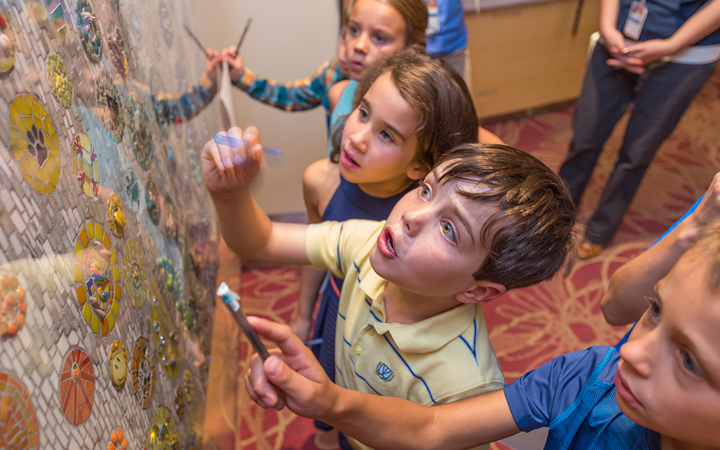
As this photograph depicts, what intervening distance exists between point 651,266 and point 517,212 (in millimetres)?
236

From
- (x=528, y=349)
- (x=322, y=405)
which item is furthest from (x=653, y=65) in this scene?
(x=322, y=405)

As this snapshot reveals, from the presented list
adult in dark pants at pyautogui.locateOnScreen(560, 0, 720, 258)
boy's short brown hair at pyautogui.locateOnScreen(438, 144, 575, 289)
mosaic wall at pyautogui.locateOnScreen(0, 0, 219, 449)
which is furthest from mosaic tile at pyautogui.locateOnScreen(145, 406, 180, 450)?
adult in dark pants at pyautogui.locateOnScreen(560, 0, 720, 258)

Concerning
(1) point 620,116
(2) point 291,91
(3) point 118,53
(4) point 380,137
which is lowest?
(1) point 620,116

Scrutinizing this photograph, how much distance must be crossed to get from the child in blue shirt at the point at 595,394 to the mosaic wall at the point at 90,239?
185mm

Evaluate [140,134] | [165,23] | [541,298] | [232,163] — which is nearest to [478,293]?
[232,163]

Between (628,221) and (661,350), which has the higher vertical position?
(661,350)

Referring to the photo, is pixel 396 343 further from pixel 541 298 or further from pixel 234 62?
pixel 541 298

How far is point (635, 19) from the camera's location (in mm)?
1718

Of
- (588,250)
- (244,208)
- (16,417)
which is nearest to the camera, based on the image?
(16,417)

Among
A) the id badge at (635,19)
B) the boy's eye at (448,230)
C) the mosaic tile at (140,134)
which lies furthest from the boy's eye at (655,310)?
the id badge at (635,19)

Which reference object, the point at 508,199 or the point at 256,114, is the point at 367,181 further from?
the point at 256,114

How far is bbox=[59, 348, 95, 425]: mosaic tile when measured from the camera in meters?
0.51

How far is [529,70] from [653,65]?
1.29m

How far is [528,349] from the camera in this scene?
178cm
